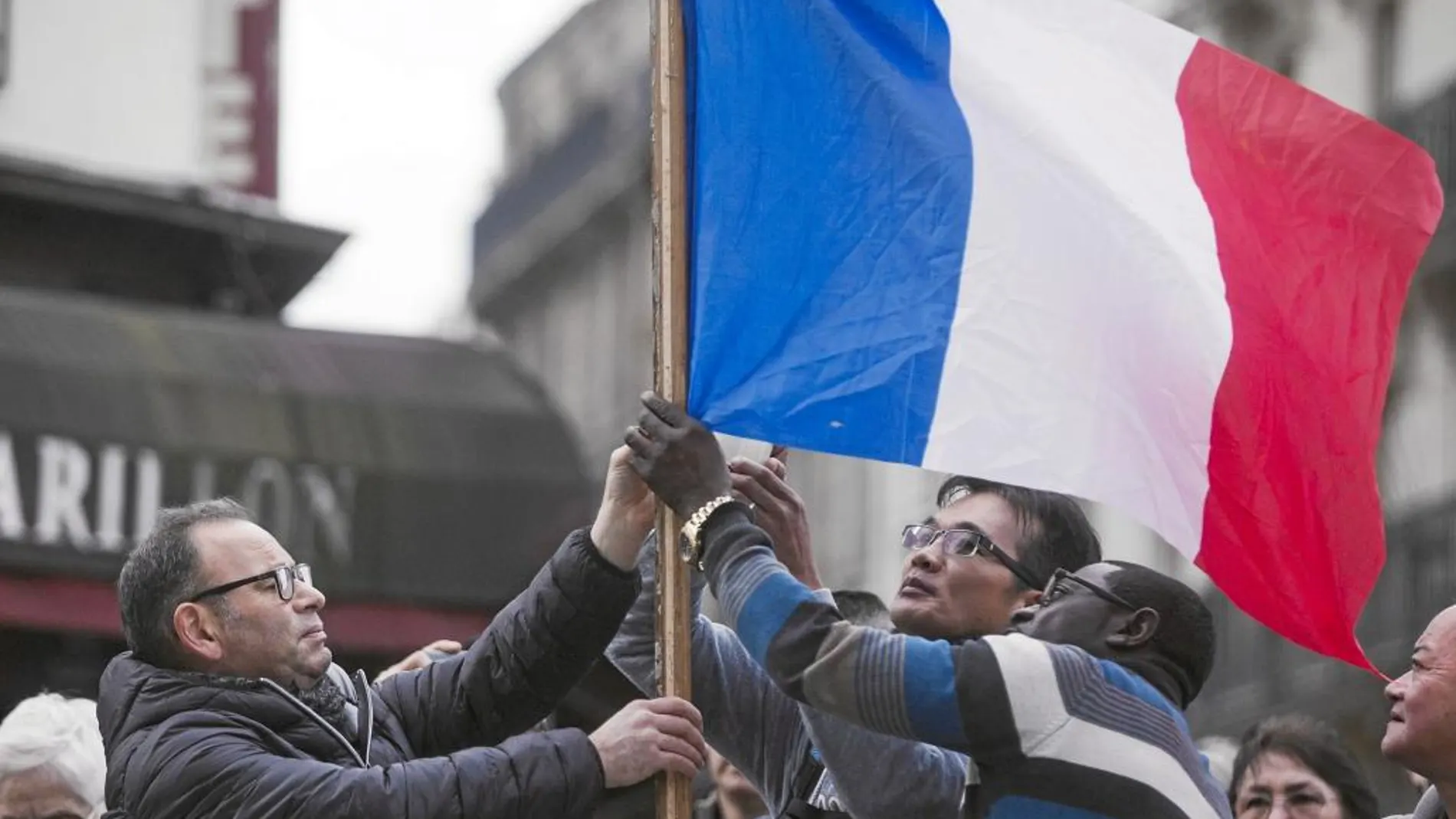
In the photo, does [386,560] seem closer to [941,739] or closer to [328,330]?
[328,330]

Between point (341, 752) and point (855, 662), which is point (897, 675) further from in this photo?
point (341, 752)

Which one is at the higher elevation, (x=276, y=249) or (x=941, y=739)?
(x=276, y=249)

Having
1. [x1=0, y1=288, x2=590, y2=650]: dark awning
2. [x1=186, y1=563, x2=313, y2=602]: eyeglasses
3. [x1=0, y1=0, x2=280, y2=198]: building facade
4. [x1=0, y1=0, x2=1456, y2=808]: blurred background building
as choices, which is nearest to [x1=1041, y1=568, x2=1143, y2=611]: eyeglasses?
[x1=186, y1=563, x2=313, y2=602]: eyeglasses

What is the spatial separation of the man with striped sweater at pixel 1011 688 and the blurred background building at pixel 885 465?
11955 mm

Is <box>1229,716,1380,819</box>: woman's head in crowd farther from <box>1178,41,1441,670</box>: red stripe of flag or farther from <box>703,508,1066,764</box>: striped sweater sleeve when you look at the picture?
<box>703,508,1066,764</box>: striped sweater sleeve

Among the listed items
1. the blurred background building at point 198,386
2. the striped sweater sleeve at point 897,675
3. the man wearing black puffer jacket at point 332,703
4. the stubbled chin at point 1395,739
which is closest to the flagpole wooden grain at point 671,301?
the man wearing black puffer jacket at point 332,703

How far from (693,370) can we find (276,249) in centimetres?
1145

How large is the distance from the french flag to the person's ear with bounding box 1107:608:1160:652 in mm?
307

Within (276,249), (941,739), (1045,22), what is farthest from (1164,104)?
(276,249)

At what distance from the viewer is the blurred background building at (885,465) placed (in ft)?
79.5

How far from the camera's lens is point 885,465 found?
118 ft

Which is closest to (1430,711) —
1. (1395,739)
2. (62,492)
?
(1395,739)

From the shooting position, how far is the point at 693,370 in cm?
616

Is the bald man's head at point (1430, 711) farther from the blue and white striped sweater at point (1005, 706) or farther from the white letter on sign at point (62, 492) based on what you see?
the white letter on sign at point (62, 492)
